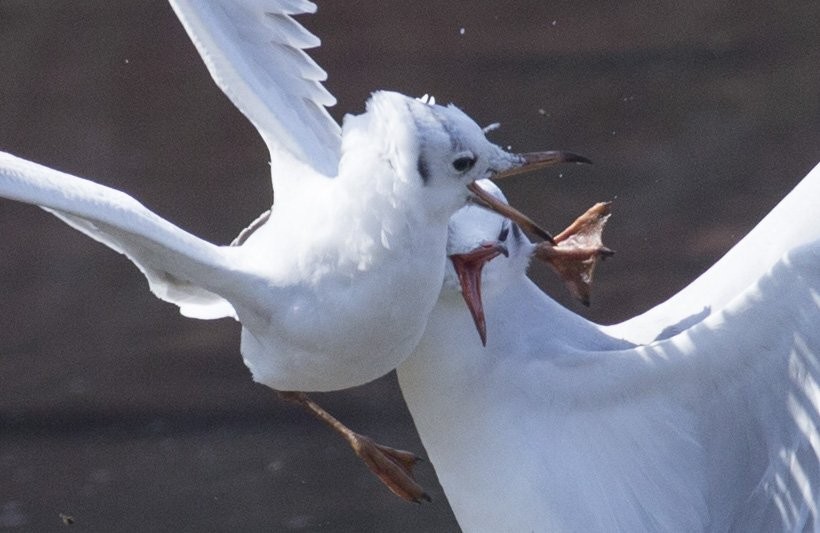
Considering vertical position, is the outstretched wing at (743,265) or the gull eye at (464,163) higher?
the gull eye at (464,163)

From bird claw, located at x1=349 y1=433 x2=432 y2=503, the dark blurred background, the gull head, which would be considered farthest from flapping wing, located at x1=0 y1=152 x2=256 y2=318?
the dark blurred background

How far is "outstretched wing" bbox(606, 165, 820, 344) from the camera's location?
6.61ft

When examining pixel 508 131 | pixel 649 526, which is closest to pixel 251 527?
pixel 649 526

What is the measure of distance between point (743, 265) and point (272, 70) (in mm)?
649

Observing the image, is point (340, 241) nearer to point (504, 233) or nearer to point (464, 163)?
point (464, 163)

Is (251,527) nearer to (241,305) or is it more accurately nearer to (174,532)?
(174,532)

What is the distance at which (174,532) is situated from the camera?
2820 millimetres

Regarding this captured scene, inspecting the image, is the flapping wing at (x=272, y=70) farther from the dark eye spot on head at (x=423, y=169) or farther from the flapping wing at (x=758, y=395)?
the flapping wing at (x=758, y=395)

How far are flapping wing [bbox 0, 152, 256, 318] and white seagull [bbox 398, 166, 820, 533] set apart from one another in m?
0.31

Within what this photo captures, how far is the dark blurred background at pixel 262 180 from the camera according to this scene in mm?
2947

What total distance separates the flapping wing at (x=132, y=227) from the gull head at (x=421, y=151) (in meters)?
0.18

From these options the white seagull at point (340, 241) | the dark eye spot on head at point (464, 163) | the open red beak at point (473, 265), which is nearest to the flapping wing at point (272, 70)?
the white seagull at point (340, 241)

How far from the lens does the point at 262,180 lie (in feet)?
11.2

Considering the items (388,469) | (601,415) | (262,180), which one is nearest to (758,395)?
(601,415)
